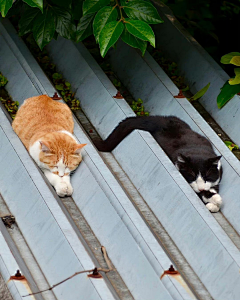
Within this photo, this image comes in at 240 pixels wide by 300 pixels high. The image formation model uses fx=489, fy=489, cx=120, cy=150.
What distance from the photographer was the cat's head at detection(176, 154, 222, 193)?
441 cm

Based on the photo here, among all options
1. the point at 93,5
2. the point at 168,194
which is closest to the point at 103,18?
the point at 93,5

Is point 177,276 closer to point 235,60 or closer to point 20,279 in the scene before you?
point 20,279

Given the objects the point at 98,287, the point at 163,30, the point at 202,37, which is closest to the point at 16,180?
the point at 98,287

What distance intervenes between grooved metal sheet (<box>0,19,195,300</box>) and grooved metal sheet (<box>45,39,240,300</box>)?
1.15 feet

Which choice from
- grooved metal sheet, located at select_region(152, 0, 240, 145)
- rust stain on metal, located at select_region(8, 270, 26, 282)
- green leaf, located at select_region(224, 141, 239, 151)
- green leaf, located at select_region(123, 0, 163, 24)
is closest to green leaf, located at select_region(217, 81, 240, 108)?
grooved metal sheet, located at select_region(152, 0, 240, 145)

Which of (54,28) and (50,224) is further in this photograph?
(54,28)

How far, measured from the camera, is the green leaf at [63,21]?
5133 millimetres

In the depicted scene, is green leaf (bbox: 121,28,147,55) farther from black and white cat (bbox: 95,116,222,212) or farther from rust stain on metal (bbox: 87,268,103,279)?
rust stain on metal (bbox: 87,268,103,279)

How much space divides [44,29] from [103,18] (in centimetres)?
89

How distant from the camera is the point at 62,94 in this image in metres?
5.46

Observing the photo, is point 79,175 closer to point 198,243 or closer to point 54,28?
point 198,243

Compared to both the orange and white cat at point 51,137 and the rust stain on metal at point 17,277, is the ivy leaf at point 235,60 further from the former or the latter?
the rust stain on metal at point 17,277

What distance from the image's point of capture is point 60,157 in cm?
431

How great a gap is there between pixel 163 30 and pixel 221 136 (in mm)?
1897
